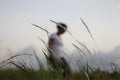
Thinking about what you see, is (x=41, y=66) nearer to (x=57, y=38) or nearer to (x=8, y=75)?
(x=8, y=75)

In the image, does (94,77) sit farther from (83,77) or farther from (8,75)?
(8,75)

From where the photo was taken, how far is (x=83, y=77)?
3.20 meters

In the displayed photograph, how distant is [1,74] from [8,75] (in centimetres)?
40

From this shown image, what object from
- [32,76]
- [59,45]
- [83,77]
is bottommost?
[59,45]

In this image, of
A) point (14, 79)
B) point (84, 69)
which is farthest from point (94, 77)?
point (14, 79)

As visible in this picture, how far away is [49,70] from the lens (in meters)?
3.47

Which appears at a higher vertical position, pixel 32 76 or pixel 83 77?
pixel 32 76

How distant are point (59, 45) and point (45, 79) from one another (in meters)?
4.76

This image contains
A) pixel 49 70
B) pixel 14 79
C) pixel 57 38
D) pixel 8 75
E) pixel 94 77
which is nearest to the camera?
pixel 94 77

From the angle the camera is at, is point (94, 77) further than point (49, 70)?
No

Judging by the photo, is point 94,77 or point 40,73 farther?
point 40,73

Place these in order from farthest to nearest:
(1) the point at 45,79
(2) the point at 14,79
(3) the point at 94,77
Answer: (2) the point at 14,79, (1) the point at 45,79, (3) the point at 94,77

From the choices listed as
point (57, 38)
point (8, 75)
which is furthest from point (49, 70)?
point (57, 38)

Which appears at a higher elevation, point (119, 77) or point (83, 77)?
point (83, 77)
